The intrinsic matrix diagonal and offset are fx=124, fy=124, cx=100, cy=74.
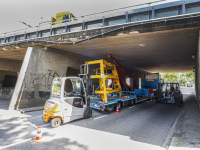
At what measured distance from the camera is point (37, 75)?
10258mm

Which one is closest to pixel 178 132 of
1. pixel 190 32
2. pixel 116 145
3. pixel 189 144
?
pixel 189 144

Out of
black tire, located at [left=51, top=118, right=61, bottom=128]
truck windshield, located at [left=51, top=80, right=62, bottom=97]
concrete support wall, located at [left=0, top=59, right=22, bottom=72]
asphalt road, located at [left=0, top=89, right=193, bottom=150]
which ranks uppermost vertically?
concrete support wall, located at [left=0, top=59, right=22, bottom=72]

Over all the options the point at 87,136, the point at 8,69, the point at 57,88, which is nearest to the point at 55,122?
the point at 57,88

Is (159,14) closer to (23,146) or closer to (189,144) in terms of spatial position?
(189,144)

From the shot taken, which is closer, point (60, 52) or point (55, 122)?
point (55, 122)

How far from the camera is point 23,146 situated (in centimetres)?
389

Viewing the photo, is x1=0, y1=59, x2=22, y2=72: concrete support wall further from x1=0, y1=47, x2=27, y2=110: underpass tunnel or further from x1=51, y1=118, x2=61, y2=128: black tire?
x1=51, y1=118, x2=61, y2=128: black tire

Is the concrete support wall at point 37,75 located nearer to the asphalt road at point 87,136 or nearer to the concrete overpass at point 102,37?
the concrete overpass at point 102,37

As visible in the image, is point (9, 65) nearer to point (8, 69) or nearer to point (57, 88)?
point (8, 69)

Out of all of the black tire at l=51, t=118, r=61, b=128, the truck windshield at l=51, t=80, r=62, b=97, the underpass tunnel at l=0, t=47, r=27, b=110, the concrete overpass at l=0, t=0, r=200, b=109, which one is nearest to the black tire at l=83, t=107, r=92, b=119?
the black tire at l=51, t=118, r=61, b=128

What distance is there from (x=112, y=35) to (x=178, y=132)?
637 centimetres

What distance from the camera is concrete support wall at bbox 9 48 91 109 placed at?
30.9 ft

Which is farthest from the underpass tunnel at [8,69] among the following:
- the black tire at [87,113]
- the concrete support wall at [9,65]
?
the black tire at [87,113]

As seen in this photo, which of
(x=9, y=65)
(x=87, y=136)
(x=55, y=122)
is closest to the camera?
(x=87, y=136)
